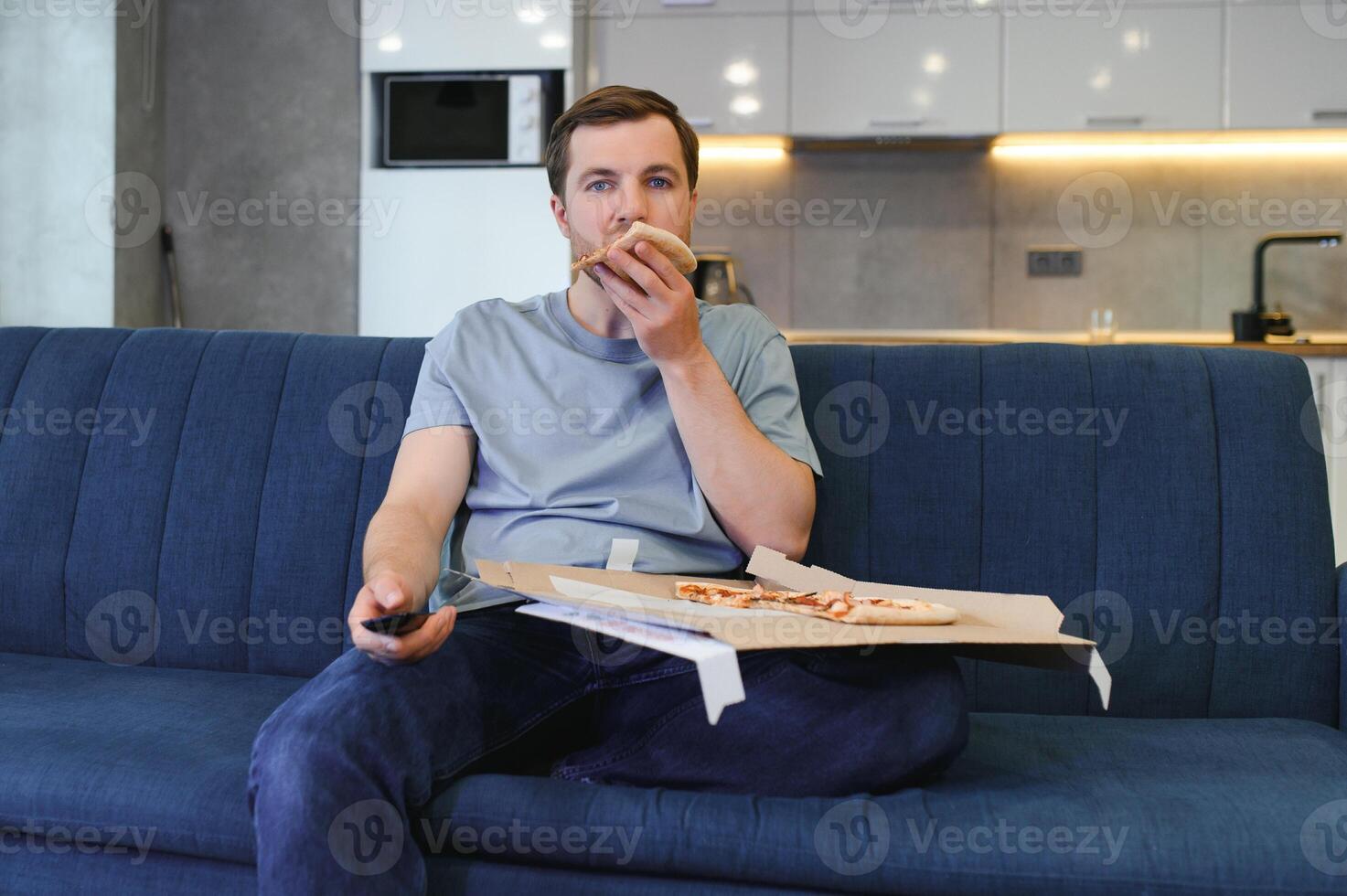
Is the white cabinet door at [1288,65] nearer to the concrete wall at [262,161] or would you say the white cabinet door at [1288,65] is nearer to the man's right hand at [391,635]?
the concrete wall at [262,161]

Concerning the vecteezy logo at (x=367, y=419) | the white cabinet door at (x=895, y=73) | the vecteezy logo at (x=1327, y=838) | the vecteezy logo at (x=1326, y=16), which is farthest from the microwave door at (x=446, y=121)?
the vecteezy logo at (x=1327, y=838)

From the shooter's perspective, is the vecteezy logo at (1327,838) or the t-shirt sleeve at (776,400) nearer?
the vecteezy logo at (1327,838)

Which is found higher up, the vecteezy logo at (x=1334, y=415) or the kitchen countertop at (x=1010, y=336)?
the kitchen countertop at (x=1010, y=336)

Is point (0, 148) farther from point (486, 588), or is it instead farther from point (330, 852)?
point (330, 852)

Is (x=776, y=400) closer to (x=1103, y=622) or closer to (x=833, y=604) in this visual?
(x=833, y=604)

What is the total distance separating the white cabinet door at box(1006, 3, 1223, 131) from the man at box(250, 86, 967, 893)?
270 centimetres

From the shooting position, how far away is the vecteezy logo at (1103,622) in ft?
5.01

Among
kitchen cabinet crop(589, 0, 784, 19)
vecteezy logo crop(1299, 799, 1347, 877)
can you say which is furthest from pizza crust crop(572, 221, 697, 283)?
kitchen cabinet crop(589, 0, 784, 19)

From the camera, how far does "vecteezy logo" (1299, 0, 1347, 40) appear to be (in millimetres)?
3732

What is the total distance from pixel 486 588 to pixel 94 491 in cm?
77

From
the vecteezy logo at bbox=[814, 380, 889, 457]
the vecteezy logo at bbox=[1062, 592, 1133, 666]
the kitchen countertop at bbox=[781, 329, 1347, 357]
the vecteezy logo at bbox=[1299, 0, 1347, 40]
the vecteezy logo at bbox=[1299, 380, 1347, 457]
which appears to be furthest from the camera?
the kitchen countertop at bbox=[781, 329, 1347, 357]

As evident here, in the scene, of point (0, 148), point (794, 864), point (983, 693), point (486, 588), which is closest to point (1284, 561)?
point (983, 693)

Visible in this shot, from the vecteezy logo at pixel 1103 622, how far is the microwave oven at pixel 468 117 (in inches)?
108

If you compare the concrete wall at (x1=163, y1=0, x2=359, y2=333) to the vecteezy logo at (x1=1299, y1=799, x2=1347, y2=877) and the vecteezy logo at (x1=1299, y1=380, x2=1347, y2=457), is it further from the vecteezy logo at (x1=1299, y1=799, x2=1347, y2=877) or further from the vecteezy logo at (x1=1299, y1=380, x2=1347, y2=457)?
the vecteezy logo at (x1=1299, y1=799, x2=1347, y2=877)
